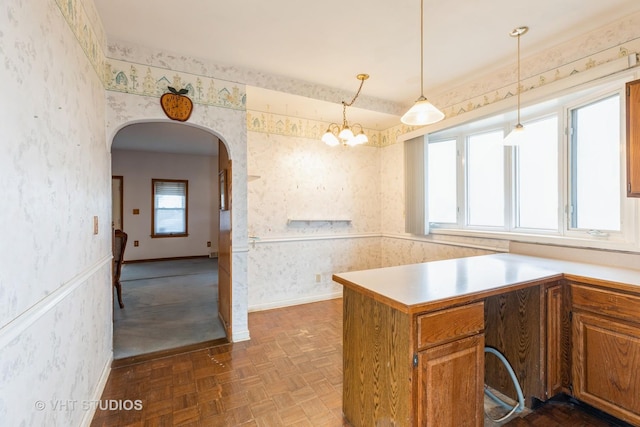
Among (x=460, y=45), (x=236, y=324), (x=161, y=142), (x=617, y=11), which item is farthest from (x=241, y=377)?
(x=161, y=142)

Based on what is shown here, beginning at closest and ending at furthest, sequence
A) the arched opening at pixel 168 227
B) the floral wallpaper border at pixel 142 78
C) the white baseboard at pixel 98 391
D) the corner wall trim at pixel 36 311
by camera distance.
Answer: the corner wall trim at pixel 36 311 → the white baseboard at pixel 98 391 → the floral wallpaper border at pixel 142 78 → the arched opening at pixel 168 227

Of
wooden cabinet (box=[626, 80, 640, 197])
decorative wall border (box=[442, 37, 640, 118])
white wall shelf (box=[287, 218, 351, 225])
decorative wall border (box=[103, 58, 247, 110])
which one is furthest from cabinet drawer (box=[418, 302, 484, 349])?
white wall shelf (box=[287, 218, 351, 225])

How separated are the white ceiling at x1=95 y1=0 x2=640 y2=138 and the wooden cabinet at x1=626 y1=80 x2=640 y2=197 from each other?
0.71 metres

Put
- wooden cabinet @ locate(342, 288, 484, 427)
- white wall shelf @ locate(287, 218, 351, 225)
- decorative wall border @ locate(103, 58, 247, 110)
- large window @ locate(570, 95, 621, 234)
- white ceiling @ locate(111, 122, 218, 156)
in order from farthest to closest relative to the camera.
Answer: white ceiling @ locate(111, 122, 218, 156) → white wall shelf @ locate(287, 218, 351, 225) → decorative wall border @ locate(103, 58, 247, 110) → large window @ locate(570, 95, 621, 234) → wooden cabinet @ locate(342, 288, 484, 427)

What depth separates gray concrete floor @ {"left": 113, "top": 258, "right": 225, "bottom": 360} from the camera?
2975 millimetres

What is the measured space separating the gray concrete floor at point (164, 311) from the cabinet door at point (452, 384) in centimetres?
232

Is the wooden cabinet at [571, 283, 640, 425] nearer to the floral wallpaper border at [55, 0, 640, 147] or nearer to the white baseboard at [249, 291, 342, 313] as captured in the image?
the floral wallpaper border at [55, 0, 640, 147]

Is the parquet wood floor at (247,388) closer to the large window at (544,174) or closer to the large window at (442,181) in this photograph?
the large window at (544,174)

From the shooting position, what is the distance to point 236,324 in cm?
302

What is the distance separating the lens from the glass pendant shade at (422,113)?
70.6 inches

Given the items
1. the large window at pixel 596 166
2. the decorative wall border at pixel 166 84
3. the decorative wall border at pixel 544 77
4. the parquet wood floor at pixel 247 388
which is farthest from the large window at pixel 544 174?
the decorative wall border at pixel 166 84

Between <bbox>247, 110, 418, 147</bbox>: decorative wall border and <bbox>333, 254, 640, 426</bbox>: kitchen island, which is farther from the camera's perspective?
<bbox>247, 110, 418, 147</bbox>: decorative wall border

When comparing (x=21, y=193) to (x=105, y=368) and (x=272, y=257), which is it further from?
(x=272, y=257)

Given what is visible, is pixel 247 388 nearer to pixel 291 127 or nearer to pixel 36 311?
pixel 36 311
